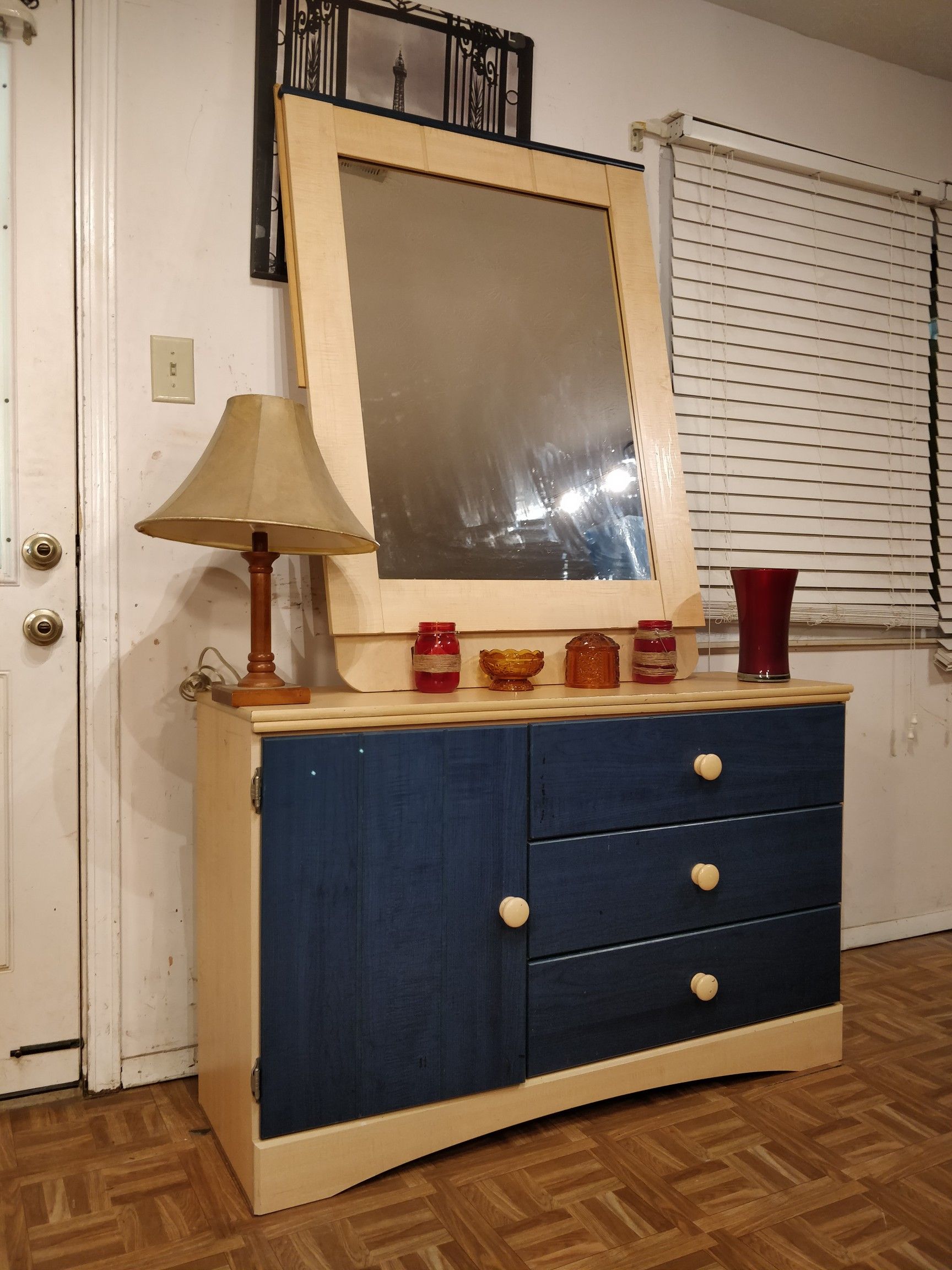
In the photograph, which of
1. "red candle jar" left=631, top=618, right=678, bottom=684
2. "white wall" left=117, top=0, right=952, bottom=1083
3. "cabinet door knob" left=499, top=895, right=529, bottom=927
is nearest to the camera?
"cabinet door knob" left=499, top=895, right=529, bottom=927

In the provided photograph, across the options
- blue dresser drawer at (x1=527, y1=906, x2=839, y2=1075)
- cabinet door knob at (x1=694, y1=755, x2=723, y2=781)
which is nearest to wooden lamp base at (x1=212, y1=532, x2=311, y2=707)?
blue dresser drawer at (x1=527, y1=906, x2=839, y2=1075)

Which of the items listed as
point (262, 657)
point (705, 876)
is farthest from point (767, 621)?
point (262, 657)

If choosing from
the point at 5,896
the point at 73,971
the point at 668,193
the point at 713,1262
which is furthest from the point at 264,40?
the point at 713,1262

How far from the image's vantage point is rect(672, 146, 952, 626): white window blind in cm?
253

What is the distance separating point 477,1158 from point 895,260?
2728mm

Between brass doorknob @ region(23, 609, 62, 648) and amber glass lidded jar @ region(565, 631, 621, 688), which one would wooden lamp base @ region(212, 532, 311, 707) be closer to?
brass doorknob @ region(23, 609, 62, 648)

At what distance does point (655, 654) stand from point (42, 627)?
4.19ft

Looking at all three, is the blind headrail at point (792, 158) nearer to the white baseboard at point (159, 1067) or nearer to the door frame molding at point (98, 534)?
the door frame molding at point (98, 534)

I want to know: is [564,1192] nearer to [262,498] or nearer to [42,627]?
[262,498]

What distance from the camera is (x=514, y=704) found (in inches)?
66.5

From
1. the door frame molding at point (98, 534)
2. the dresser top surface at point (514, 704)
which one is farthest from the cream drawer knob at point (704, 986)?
the door frame molding at point (98, 534)

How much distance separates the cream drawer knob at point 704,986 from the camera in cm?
186

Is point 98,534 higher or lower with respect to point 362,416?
lower

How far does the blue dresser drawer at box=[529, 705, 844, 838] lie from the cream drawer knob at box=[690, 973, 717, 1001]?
316mm
